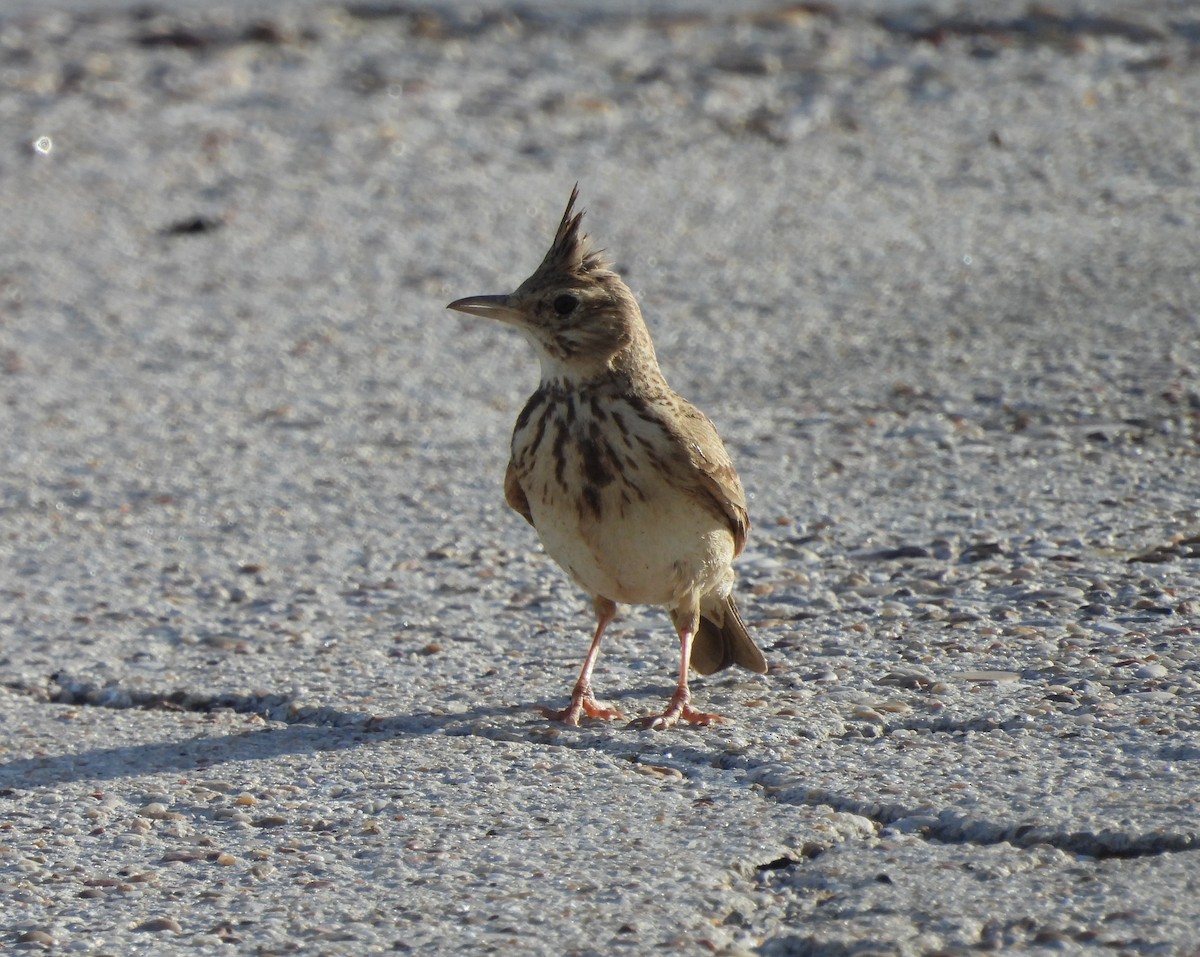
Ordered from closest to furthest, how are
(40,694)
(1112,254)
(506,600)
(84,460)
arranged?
(40,694), (506,600), (84,460), (1112,254)

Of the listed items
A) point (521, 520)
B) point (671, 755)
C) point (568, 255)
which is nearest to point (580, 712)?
point (671, 755)

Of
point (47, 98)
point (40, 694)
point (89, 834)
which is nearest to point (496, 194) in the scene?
point (47, 98)

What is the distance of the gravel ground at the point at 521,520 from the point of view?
390 cm

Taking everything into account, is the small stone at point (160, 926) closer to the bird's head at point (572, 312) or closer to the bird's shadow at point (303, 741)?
the bird's shadow at point (303, 741)

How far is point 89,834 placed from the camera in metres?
4.30

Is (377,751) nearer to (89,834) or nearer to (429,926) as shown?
(89,834)

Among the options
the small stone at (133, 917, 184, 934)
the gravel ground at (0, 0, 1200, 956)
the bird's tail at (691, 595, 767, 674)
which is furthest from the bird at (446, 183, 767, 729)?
the small stone at (133, 917, 184, 934)

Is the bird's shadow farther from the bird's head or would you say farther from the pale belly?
the bird's head

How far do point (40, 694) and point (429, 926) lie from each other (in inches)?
79.6

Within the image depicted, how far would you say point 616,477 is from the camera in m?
4.83

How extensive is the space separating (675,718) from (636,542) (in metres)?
0.46

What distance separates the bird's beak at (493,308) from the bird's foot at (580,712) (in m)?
1.10

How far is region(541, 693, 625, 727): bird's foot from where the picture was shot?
15.9 feet

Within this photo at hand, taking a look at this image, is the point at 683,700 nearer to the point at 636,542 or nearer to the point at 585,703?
the point at 585,703
